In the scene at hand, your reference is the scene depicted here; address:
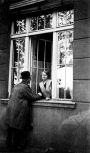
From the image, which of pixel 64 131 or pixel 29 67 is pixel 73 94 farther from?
pixel 29 67

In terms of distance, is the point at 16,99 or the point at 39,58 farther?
the point at 39,58

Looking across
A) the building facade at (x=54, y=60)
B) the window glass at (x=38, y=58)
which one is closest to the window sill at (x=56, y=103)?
the building facade at (x=54, y=60)

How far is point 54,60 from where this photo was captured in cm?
673


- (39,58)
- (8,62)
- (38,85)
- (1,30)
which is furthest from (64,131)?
(1,30)

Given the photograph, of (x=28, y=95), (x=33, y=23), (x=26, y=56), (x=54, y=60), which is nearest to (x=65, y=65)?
(x=54, y=60)

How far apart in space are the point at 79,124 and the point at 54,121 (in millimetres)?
683

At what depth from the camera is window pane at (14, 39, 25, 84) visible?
24.9 ft

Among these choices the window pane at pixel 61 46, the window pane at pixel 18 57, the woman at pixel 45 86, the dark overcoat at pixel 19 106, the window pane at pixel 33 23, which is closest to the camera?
the dark overcoat at pixel 19 106

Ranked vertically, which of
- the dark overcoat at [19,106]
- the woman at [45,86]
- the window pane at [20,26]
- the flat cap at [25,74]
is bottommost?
the dark overcoat at [19,106]

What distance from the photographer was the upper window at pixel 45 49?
21.5 feet

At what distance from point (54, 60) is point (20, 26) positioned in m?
1.70

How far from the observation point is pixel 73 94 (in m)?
6.06

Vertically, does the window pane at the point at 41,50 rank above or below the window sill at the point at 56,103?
above

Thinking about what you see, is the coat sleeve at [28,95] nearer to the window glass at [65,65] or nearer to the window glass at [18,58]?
the window glass at [65,65]
